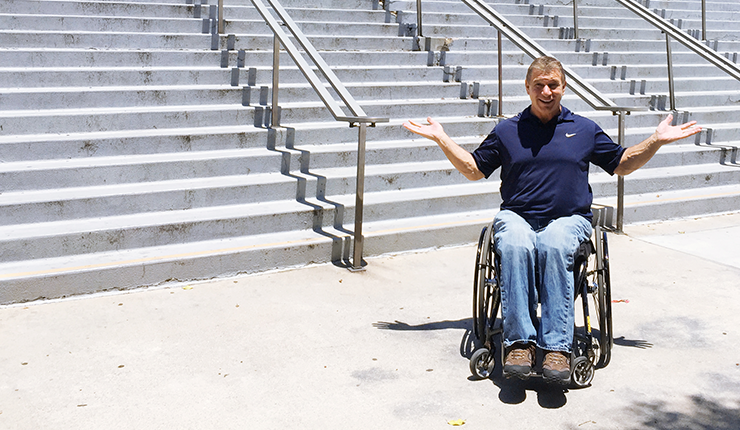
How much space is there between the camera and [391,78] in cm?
758

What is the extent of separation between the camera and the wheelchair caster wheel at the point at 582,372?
11.6 feet

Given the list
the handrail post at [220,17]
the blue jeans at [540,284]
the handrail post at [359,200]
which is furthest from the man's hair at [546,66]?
the handrail post at [220,17]

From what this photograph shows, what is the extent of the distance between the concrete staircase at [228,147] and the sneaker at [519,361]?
2.12m

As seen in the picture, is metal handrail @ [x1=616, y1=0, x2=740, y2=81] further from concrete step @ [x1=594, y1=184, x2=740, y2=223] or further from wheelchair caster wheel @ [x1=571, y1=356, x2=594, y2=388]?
wheelchair caster wheel @ [x1=571, y1=356, x2=594, y2=388]

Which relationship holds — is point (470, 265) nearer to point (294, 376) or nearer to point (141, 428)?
point (294, 376)

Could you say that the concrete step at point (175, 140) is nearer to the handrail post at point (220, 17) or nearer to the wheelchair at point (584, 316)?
the handrail post at point (220, 17)

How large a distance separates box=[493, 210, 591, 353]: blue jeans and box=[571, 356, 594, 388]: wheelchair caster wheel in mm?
79

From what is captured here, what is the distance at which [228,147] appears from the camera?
6145mm

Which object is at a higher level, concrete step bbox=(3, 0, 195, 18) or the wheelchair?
concrete step bbox=(3, 0, 195, 18)

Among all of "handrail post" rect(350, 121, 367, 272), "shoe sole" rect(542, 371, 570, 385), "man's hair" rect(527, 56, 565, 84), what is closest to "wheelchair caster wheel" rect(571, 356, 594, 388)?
"shoe sole" rect(542, 371, 570, 385)

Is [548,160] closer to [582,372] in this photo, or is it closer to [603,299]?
[603,299]

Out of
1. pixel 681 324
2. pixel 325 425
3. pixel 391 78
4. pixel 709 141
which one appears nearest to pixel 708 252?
pixel 681 324

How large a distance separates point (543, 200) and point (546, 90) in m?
0.54

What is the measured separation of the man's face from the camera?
149 inches
